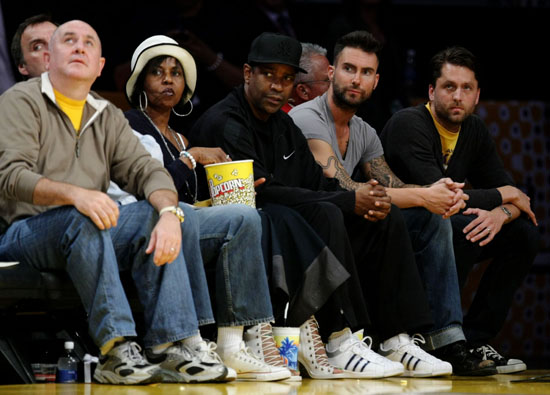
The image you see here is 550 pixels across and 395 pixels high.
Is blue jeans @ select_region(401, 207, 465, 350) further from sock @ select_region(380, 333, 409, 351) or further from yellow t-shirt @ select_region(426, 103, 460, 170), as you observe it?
yellow t-shirt @ select_region(426, 103, 460, 170)

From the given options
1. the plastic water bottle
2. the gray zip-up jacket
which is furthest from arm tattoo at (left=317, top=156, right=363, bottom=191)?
the plastic water bottle

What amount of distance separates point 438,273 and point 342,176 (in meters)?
0.59

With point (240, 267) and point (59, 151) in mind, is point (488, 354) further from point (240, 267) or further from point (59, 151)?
point (59, 151)

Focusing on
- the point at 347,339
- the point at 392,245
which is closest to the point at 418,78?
the point at 392,245

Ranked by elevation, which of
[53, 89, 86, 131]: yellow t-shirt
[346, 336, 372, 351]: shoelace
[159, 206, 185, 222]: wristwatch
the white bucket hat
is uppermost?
the white bucket hat

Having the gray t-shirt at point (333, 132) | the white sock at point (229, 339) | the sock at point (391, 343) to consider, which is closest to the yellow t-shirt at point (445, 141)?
the gray t-shirt at point (333, 132)

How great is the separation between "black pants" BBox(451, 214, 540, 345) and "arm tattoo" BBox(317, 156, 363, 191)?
21.8 inches

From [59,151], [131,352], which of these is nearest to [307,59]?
[59,151]

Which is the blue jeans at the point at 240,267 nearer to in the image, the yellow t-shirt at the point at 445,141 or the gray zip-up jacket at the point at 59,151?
the gray zip-up jacket at the point at 59,151

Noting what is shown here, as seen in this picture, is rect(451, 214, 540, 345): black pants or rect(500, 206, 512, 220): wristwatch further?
rect(500, 206, 512, 220): wristwatch

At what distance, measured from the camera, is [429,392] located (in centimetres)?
303

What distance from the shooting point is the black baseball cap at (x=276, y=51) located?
393 centimetres

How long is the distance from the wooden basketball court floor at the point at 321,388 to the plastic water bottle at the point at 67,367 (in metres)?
0.11

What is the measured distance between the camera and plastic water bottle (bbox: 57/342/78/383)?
10.9 ft
